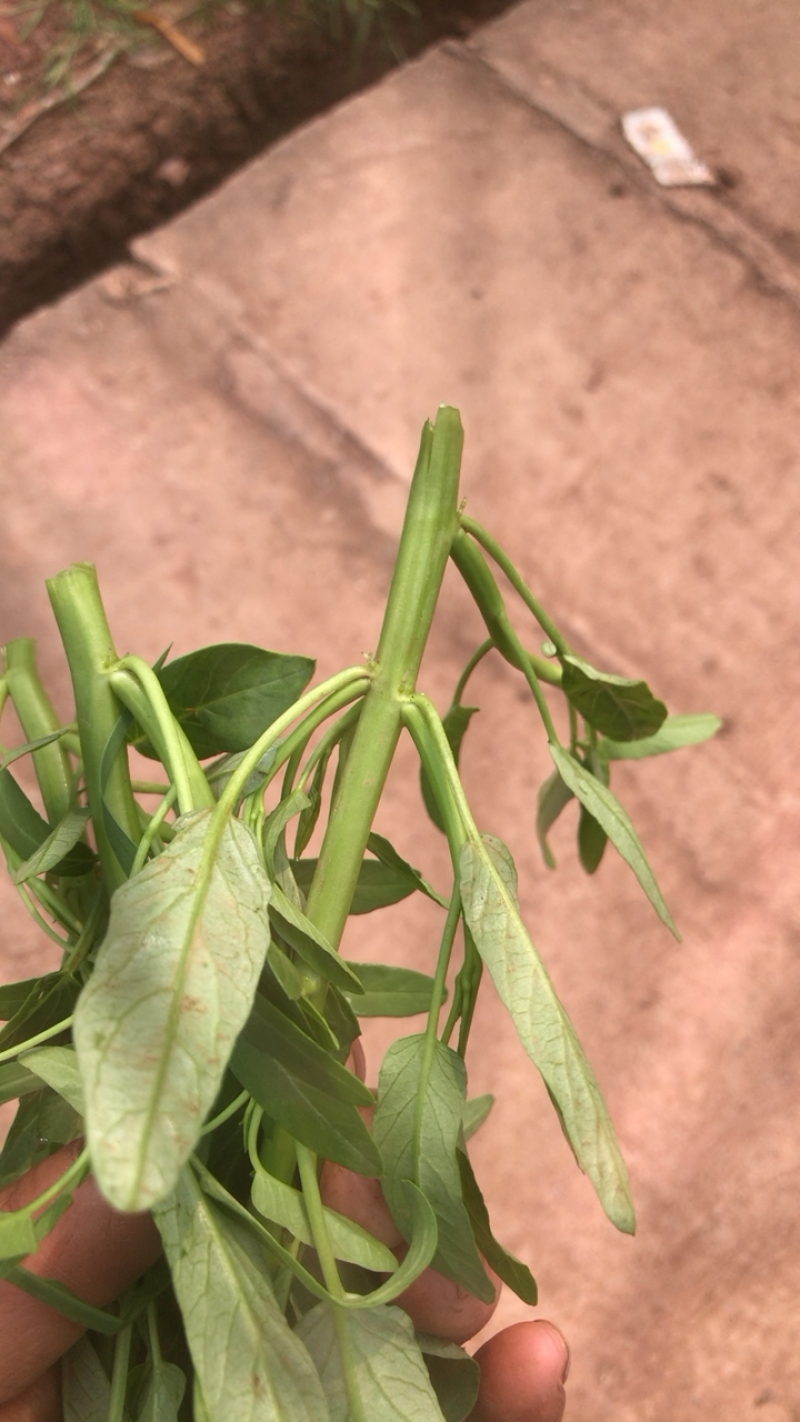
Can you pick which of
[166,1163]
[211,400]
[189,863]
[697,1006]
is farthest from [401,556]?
[211,400]

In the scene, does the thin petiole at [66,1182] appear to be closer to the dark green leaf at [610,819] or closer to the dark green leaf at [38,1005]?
the dark green leaf at [38,1005]

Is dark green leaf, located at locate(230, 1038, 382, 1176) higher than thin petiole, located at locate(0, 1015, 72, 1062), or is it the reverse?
thin petiole, located at locate(0, 1015, 72, 1062)

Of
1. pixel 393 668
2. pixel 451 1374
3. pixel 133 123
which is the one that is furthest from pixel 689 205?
pixel 451 1374

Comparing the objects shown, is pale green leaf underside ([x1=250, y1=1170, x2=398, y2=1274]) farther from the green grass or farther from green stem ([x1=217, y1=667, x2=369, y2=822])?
A: the green grass

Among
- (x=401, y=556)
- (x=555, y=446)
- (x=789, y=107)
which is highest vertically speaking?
(x=401, y=556)

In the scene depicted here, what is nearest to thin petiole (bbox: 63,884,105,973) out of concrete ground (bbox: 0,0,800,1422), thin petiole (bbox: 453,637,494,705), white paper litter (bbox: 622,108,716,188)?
thin petiole (bbox: 453,637,494,705)

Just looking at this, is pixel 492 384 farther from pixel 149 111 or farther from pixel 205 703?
pixel 205 703

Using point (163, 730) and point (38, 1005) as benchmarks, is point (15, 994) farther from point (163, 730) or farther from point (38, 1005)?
point (163, 730)
